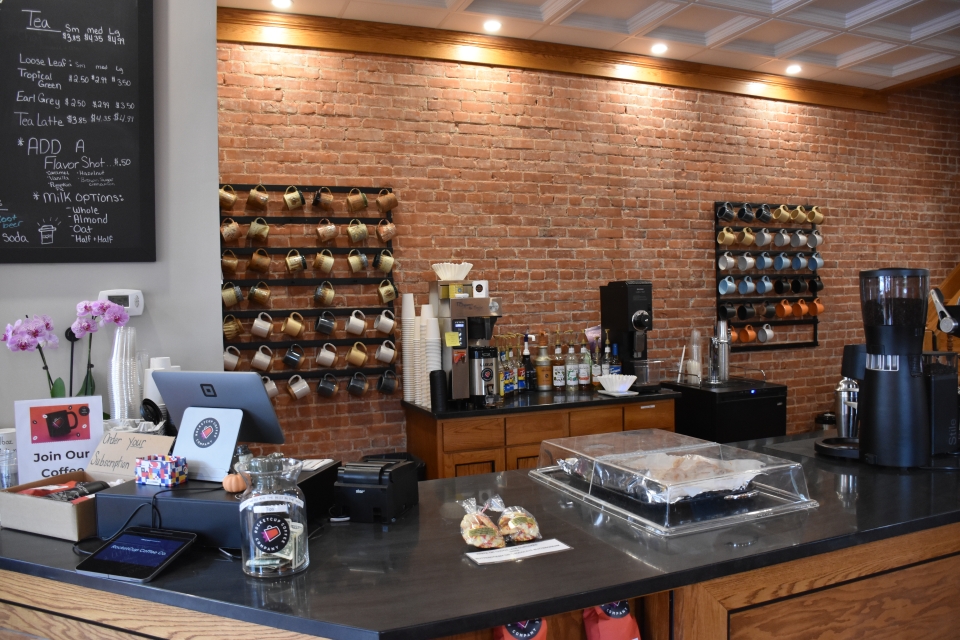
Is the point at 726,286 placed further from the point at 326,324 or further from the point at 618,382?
the point at 326,324

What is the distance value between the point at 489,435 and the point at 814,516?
2282 mm

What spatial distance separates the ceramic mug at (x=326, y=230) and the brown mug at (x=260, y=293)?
45cm

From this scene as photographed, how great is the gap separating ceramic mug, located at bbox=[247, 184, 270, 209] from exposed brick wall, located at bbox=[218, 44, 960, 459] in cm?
12

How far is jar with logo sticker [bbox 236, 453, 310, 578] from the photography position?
145 cm

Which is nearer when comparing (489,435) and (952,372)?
(952,372)

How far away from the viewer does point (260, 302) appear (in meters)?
4.05

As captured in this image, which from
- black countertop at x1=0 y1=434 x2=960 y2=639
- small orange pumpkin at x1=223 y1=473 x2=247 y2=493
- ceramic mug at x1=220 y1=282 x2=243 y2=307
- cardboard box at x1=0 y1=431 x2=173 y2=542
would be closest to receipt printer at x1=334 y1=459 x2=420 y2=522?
black countertop at x1=0 y1=434 x2=960 y2=639

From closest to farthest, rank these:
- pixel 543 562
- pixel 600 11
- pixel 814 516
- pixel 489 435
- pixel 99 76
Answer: pixel 543 562
pixel 814 516
pixel 99 76
pixel 489 435
pixel 600 11

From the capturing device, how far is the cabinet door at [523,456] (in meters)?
3.96

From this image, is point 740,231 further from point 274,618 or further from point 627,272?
point 274,618

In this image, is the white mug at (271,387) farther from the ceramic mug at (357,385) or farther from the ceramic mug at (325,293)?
the ceramic mug at (325,293)

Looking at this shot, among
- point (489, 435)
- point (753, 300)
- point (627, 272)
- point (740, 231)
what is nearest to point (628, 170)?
point (627, 272)

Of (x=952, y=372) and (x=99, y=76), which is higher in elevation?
(x=99, y=76)

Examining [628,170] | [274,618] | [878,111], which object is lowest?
[274,618]
